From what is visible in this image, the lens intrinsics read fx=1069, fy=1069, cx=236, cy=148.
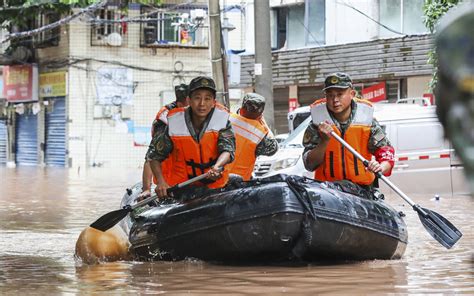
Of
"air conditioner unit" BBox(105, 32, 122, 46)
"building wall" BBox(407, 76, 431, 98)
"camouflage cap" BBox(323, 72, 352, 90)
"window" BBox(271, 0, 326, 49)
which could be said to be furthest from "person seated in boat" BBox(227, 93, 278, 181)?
"air conditioner unit" BBox(105, 32, 122, 46)

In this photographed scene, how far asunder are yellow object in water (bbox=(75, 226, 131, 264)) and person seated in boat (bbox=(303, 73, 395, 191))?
74.8 inches

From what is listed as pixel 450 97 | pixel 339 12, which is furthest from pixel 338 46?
pixel 450 97

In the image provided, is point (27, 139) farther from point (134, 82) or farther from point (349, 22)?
point (349, 22)

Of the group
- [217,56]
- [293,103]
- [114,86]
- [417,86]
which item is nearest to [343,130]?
[217,56]

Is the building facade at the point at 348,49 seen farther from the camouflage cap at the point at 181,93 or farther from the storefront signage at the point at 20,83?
the camouflage cap at the point at 181,93

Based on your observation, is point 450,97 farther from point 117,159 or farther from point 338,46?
point 117,159

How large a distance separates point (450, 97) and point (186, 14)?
3134cm

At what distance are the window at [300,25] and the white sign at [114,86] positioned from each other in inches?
250

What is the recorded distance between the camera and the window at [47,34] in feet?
115

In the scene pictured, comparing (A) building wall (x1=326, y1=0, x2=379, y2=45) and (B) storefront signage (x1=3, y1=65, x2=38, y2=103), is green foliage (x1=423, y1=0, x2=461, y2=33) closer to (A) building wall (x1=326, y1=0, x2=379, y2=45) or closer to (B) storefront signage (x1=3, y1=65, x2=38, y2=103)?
(A) building wall (x1=326, y1=0, x2=379, y2=45)

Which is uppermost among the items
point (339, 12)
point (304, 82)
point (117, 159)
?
point (339, 12)

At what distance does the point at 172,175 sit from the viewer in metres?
9.46

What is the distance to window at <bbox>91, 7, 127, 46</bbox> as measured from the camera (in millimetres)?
34250

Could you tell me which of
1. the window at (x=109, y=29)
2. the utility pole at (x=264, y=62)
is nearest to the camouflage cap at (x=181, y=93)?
the utility pole at (x=264, y=62)
